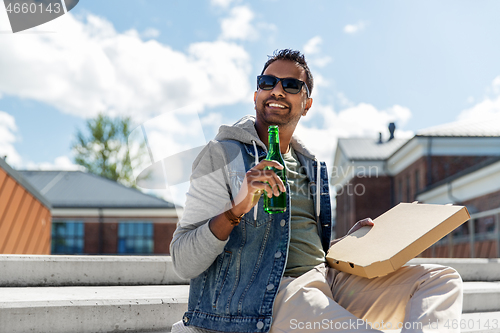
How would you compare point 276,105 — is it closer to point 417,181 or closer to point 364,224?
point 364,224

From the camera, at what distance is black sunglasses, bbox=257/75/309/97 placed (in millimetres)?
2186

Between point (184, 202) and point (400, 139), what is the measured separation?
115 feet

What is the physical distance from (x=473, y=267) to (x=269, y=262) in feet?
10.6

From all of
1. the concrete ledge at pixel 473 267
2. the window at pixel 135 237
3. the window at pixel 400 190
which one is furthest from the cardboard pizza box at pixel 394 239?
the window at pixel 400 190

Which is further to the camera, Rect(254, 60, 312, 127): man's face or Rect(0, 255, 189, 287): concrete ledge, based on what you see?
Rect(0, 255, 189, 287): concrete ledge

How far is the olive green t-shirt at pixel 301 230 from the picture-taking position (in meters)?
2.00

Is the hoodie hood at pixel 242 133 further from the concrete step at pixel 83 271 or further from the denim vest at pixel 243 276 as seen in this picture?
the concrete step at pixel 83 271

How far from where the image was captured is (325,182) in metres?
2.34

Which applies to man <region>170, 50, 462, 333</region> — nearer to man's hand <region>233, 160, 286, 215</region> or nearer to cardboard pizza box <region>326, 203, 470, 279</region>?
man's hand <region>233, 160, 286, 215</region>

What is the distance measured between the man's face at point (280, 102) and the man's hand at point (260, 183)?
0.62 metres

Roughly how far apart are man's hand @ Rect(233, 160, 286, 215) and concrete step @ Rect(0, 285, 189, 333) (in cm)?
128

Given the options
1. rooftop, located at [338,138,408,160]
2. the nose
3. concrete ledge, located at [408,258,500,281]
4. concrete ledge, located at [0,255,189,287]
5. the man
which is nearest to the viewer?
the man

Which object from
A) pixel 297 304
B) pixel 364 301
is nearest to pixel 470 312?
pixel 364 301

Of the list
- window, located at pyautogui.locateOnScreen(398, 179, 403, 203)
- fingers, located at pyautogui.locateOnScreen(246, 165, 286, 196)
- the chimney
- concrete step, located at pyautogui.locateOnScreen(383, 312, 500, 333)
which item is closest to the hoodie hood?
fingers, located at pyautogui.locateOnScreen(246, 165, 286, 196)
